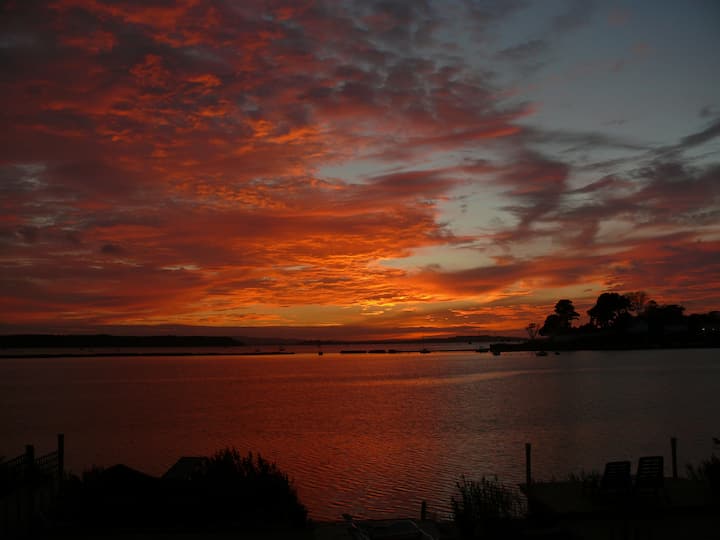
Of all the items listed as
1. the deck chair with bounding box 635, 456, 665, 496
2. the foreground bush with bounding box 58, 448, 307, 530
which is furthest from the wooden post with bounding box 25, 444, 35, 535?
the deck chair with bounding box 635, 456, 665, 496

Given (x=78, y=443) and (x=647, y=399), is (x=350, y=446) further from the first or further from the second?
(x=647, y=399)

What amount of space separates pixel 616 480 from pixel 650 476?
43.3 inches

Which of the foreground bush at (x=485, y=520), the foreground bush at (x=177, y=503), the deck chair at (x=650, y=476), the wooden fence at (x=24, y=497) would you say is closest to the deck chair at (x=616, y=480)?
the deck chair at (x=650, y=476)

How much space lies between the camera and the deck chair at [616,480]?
1446 cm

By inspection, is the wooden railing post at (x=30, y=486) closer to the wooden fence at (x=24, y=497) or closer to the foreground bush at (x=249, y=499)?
the wooden fence at (x=24, y=497)

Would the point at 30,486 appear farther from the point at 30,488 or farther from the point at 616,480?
the point at 616,480

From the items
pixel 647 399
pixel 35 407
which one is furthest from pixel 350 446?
pixel 35 407

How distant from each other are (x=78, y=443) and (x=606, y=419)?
32.5 metres

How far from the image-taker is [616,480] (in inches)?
575

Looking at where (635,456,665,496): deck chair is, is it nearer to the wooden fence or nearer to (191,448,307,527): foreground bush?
(191,448,307,527): foreground bush

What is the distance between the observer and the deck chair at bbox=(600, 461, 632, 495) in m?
14.5

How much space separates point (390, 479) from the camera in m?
25.0

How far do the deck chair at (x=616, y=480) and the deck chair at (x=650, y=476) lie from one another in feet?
1.11

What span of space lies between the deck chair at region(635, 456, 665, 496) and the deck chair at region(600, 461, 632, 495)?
1.11ft
